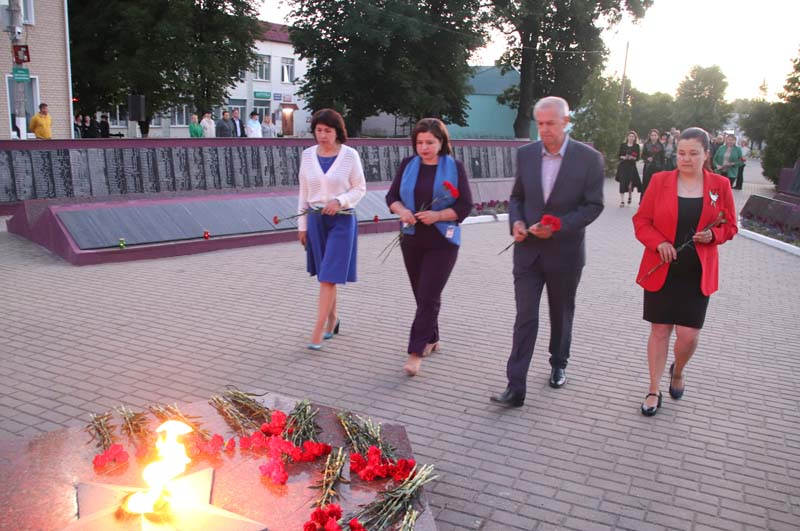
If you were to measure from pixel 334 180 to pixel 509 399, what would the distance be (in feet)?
6.96

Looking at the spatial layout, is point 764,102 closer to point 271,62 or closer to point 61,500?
point 271,62

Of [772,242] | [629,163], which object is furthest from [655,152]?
[772,242]

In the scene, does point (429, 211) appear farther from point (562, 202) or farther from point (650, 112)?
point (650, 112)

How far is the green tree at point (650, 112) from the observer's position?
72.1 m

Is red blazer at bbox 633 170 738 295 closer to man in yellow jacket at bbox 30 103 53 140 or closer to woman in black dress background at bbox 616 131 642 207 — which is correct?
woman in black dress background at bbox 616 131 642 207

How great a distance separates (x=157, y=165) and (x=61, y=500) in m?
8.92

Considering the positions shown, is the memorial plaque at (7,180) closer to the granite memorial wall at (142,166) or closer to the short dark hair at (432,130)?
the granite memorial wall at (142,166)

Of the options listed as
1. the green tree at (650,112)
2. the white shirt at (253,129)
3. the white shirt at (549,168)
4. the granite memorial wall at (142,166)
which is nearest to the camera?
the white shirt at (549,168)

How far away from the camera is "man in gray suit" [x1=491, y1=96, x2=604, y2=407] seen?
4.59 m

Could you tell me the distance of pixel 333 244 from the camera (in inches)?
229

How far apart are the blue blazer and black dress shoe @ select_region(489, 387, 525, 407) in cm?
81

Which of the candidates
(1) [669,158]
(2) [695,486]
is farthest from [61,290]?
(1) [669,158]

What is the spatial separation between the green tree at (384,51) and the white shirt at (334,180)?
26961 mm

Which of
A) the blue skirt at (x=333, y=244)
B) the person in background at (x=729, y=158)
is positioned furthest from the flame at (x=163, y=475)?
the person in background at (x=729, y=158)
